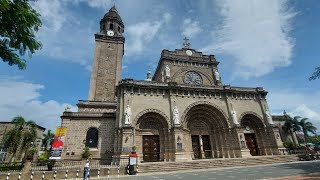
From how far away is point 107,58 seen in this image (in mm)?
34250

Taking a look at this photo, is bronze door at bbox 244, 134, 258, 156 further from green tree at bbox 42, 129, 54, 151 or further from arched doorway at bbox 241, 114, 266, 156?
green tree at bbox 42, 129, 54, 151

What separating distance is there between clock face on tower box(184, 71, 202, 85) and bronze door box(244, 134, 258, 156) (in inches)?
417

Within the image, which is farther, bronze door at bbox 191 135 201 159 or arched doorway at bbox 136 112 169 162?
bronze door at bbox 191 135 201 159

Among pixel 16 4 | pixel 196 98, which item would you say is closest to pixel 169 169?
pixel 196 98

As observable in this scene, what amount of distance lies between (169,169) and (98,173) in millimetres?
6133

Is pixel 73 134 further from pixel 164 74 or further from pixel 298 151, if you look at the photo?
pixel 298 151

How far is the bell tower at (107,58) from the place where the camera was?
3133cm

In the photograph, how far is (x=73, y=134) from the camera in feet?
71.9

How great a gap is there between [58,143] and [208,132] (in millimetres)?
18572

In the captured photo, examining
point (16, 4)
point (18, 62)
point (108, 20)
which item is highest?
point (108, 20)

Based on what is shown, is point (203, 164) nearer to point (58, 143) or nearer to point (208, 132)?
point (208, 132)

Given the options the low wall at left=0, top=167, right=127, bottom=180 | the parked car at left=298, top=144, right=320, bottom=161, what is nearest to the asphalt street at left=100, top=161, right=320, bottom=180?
the low wall at left=0, top=167, right=127, bottom=180

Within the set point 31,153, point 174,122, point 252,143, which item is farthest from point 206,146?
point 31,153

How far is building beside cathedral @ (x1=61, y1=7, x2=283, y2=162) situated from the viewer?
21.3 meters
